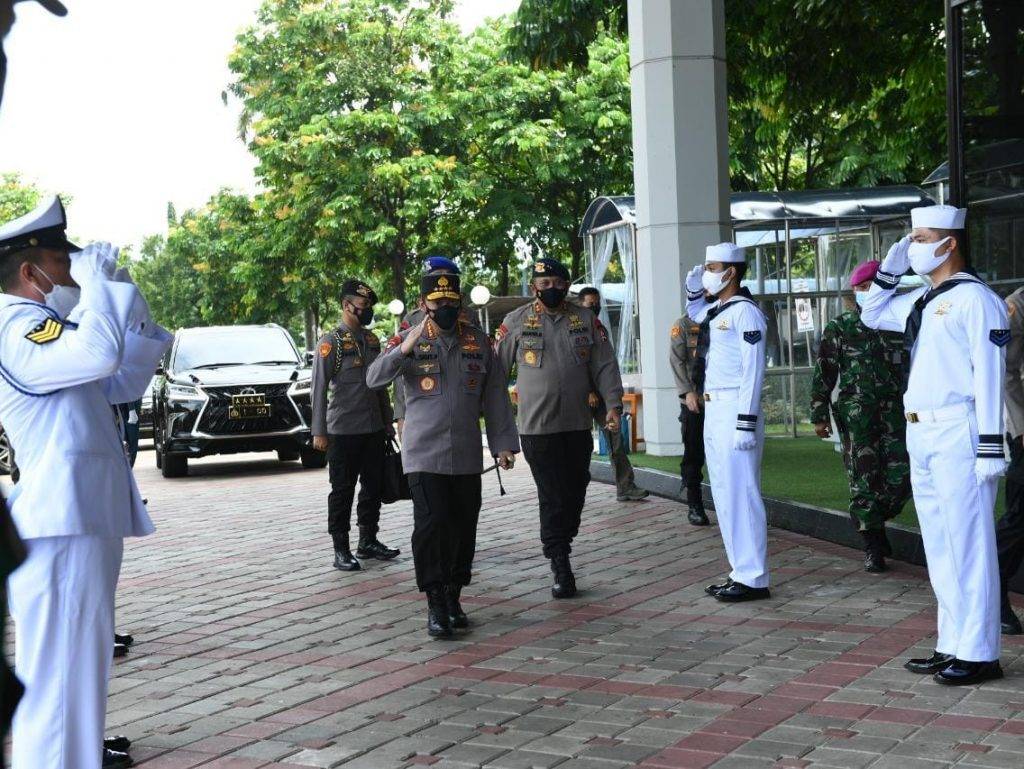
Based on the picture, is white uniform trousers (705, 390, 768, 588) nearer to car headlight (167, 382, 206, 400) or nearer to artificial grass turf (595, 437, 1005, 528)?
artificial grass turf (595, 437, 1005, 528)

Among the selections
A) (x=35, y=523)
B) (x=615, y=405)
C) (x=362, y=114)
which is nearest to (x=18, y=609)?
(x=35, y=523)

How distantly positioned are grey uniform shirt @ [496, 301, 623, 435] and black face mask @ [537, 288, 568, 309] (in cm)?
7

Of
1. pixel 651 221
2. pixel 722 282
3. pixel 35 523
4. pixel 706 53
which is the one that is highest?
pixel 706 53

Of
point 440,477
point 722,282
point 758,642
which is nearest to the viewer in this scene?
point 758,642

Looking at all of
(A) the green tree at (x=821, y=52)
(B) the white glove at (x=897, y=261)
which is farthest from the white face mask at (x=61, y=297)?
(A) the green tree at (x=821, y=52)

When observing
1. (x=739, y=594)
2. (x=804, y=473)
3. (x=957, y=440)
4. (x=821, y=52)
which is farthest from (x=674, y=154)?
(x=957, y=440)

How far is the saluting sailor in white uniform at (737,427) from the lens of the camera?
7.84 meters

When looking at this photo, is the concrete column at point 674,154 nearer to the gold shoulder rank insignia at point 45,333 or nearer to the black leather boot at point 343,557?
the black leather boot at point 343,557

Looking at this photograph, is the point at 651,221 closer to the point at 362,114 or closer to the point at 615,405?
the point at 615,405

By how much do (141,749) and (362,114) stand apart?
28264mm

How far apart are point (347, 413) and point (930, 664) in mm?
4921

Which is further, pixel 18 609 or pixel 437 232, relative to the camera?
pixel 437 232

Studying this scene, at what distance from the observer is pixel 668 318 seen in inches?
641

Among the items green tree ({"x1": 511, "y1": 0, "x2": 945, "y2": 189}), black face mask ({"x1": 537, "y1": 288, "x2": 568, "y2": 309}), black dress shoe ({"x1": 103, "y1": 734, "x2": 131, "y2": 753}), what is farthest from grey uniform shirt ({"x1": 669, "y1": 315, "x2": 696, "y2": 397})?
black dress shoe ({"x1": 103, "y1": 734, "x2": 131, "y2": 753})
